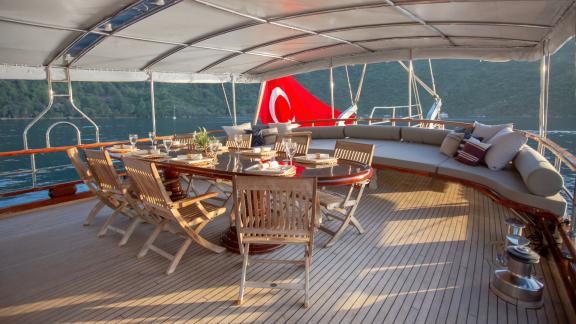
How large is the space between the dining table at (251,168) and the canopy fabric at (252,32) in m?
1.72

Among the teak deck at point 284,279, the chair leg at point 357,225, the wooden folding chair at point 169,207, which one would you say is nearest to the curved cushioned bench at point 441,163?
the teak deck at point 284,279

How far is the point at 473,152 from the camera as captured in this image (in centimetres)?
427

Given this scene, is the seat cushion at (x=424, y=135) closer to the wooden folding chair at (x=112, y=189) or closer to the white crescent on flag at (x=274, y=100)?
the wooden folding chair at (x=112, y=189)

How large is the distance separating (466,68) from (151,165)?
3311 cm

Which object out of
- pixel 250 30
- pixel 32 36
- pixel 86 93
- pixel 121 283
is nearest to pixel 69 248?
pixel 121 283

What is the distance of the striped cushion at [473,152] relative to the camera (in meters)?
4.18

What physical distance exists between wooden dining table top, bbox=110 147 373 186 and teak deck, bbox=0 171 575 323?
2.40 ft

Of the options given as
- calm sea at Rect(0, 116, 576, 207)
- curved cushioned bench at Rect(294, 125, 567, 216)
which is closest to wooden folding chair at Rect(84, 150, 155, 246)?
curved cushioned bench at Rect(294, 125, 567, 216)

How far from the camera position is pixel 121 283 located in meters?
2.69

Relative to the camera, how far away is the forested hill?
1064 inches

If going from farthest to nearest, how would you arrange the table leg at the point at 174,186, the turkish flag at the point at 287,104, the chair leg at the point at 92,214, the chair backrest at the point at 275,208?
the turkish flag at the point at 287,104, the table leg at the point at 174,186, the chair leg at the point at 92,214, the chair backrest at the point at 275,208

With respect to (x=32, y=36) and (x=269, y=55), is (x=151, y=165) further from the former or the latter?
(x=269, y=55)

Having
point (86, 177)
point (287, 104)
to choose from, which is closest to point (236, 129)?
point (86, 177)

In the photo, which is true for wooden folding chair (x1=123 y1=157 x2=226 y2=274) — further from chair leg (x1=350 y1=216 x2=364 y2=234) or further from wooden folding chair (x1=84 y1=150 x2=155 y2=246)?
chair leg (x1=350 y1=216 x2=364 y2=234)
